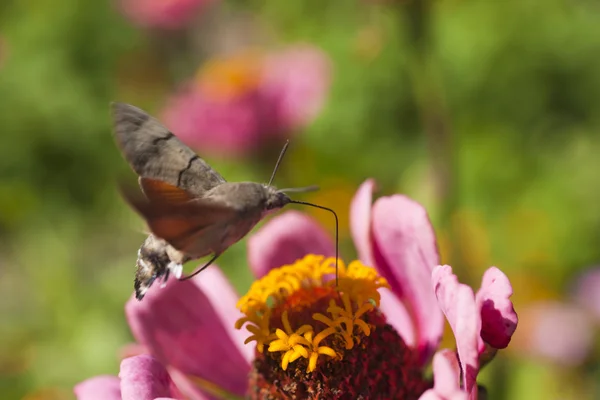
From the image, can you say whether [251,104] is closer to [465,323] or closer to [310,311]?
[310,311]

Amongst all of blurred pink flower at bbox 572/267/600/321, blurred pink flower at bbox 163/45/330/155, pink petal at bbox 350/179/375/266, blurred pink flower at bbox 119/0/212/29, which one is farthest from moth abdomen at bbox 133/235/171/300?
blurred pink flower at bbox 119/0/212/29

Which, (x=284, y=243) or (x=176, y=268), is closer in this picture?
(x=176, y=268)

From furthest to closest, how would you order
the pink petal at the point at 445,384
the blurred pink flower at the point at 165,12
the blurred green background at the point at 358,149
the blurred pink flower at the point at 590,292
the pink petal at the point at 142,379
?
1. the blurred pink flower at the point at 165,12
2. the blurred pink flower at the point at 590,292
3. the blurred green background at the point at 358,149
4. the pink petal at the point at 142,379
5. the pink petal at the point at 445,384

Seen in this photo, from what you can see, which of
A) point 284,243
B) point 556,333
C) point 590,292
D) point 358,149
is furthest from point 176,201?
point 358,149

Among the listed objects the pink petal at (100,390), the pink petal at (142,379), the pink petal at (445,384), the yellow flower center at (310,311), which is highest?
the pink petal at (445,384)

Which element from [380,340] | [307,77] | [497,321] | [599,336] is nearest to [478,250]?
[599,336]

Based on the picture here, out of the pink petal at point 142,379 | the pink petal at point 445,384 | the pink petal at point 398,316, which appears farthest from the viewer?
the pink petal at point 398,316

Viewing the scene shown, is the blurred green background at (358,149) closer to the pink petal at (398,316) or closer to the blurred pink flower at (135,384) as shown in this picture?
the pink petal at (398,316)

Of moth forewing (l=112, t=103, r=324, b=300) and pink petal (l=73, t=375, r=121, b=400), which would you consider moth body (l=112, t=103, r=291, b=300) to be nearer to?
moth forewing (l=112, t=103, r=324, b=300)

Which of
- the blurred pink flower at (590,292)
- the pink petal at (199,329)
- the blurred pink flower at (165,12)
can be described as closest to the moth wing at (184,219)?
the pink petal at (199,329)
